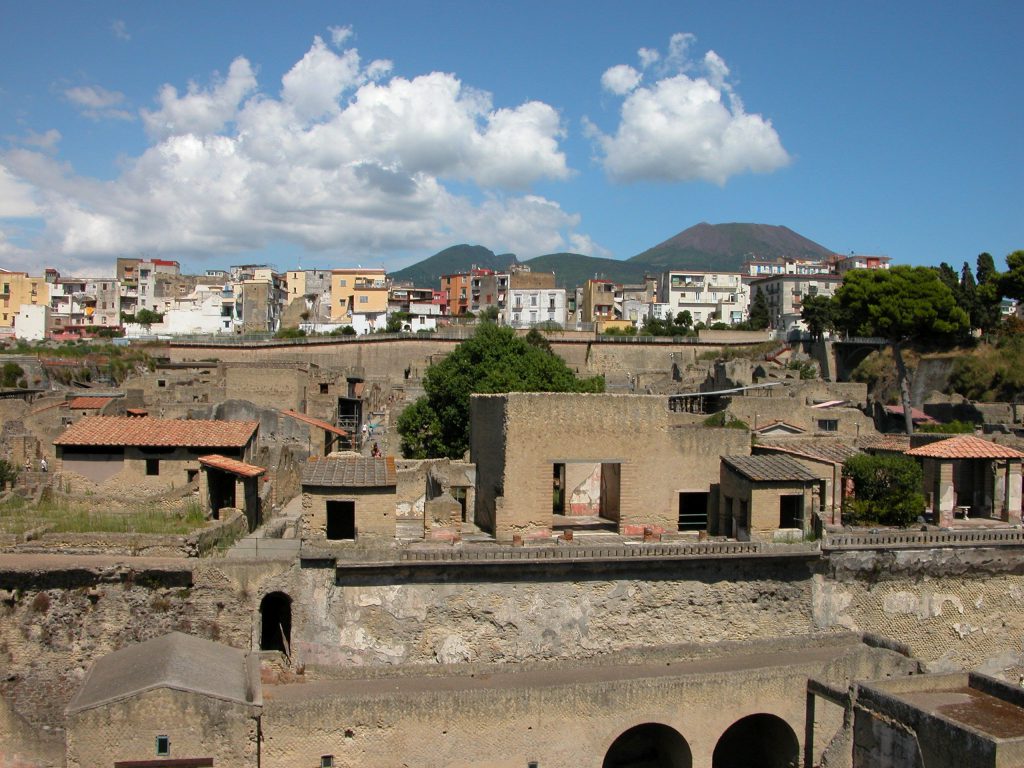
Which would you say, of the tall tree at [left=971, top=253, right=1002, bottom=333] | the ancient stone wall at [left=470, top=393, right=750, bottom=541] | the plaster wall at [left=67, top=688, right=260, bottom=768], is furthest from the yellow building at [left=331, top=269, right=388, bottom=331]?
the plaster wall at [left=67, top=688, right=260, bottom=768]

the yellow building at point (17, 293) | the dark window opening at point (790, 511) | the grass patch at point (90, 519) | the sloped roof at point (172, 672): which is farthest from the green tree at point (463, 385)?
the yellow building at point (17, 293)

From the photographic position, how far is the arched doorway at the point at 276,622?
57.5 feet

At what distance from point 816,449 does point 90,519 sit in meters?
17.6

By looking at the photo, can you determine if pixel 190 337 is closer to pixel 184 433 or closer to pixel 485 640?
pixel 184 433

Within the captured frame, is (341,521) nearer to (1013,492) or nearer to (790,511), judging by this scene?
(790,511)

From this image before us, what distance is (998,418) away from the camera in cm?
3766

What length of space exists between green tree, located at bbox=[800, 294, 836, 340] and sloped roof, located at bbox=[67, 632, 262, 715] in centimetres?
5153

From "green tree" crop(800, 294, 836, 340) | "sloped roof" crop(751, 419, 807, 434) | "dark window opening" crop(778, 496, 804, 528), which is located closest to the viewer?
"dark window opening" crop(778, 496, 804, 528)

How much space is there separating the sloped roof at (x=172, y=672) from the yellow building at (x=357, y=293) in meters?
62.2

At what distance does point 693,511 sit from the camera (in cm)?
2191

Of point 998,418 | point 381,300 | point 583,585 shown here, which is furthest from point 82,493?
point 381,300

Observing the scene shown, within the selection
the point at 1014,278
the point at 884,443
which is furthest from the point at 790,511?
the point at 1014,278

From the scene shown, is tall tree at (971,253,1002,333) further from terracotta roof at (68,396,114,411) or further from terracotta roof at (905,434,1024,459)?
terracotta roof at (68,396,114,411)

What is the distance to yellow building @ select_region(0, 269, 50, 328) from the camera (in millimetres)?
77562
